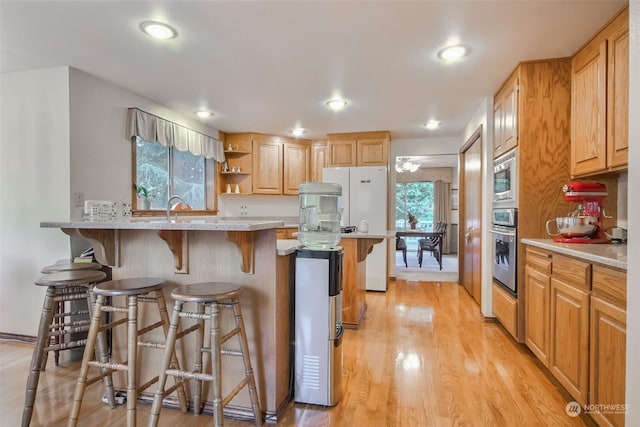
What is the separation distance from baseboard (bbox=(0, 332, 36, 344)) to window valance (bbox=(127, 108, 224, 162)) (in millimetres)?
1986

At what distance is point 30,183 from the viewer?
287 cm

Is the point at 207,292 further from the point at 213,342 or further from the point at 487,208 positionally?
the point at 487,208

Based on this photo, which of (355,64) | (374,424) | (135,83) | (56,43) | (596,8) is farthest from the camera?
(135,83)

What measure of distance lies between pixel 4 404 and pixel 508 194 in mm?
3798

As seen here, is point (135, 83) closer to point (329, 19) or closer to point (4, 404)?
point (329, 19)

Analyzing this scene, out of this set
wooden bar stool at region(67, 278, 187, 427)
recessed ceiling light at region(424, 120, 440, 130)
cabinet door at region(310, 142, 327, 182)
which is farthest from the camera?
cabinet door at region(310, 142, 327, 182)

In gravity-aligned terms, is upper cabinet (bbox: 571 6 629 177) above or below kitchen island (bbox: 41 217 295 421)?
above

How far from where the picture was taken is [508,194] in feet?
9.47

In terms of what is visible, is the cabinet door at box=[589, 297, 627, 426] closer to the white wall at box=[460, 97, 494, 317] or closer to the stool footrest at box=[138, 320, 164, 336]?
the white wall at box=[460, 97, 494, 317]

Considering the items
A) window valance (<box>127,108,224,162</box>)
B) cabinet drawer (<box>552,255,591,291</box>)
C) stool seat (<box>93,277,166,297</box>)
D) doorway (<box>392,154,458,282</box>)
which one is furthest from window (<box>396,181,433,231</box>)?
stool seat (<box>93,277,166,297</box>)

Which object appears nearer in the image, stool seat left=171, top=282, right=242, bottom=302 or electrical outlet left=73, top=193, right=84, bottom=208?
stool seat left=171, top=282, right=242, bottom=302

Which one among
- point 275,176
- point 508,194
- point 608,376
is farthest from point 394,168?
point 608,376

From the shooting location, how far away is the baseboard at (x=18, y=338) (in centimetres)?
287

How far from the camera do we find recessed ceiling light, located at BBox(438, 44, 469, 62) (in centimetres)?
239
